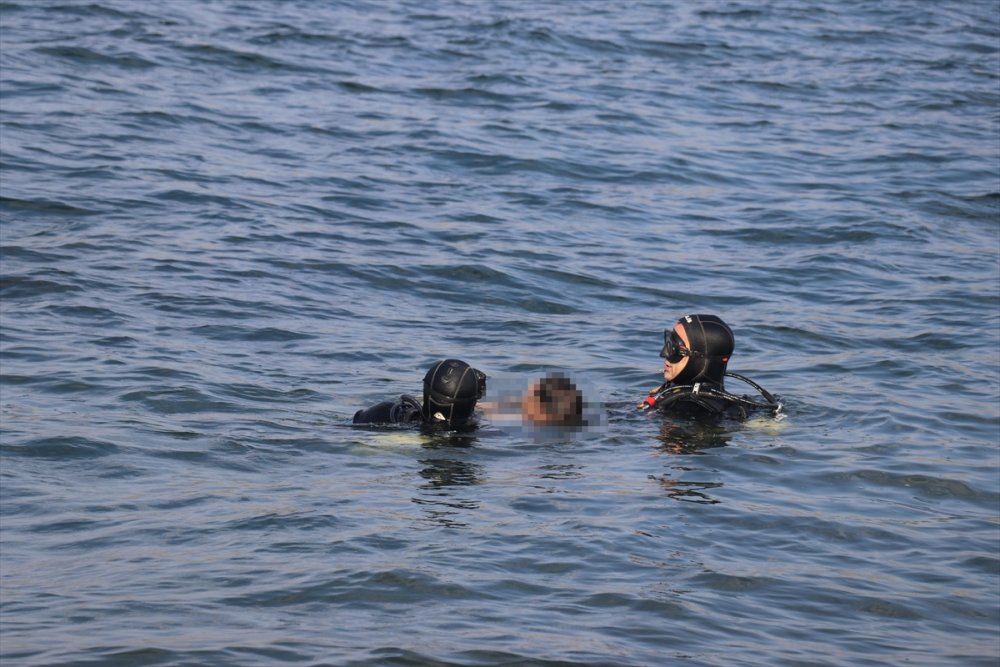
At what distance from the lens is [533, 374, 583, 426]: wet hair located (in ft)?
29.0

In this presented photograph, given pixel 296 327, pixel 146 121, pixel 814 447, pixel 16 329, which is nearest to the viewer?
pixel 814 447

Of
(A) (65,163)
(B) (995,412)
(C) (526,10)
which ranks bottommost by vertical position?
(B) (995,412)

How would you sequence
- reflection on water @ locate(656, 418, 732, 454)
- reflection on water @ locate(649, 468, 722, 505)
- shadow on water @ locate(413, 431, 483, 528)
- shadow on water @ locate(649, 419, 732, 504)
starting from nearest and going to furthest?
1. shadow on water @ locate(413, 431, 483, 528)
2. reflection on water @ locate(649, 468, 722, 505)
3. shadow on water @ locate(649, 419, 732, 504)
4. reflection on water @ locate(656, 418, 732, 454)

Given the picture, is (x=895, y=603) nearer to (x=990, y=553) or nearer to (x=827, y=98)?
(x=990, y=553)

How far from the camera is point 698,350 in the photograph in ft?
30.5

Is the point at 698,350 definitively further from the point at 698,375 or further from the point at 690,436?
the point at 690,436

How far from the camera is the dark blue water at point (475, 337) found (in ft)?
20.2

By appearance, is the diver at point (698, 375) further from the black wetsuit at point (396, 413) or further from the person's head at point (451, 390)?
the black wetsuit at point (396, 413)

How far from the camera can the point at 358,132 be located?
18.6 metres

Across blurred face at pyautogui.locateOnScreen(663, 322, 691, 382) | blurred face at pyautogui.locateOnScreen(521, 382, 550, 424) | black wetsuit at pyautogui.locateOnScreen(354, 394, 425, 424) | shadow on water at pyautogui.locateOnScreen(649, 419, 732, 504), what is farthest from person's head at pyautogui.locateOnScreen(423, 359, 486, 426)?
blurred face at pyautogui.locateOnScreen(663, 322, 691, 382)

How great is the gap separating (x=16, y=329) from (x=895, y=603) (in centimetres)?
738

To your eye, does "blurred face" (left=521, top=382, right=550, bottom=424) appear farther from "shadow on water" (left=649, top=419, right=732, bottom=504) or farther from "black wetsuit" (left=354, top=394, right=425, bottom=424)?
"shadow on water" (left=649, top=419, right=732, bottom=504)

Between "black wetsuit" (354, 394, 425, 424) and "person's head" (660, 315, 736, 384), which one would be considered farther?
"person's head" (660, 315, 736, 384)

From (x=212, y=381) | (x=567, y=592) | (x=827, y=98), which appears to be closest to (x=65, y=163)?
(x=212, y=381)
